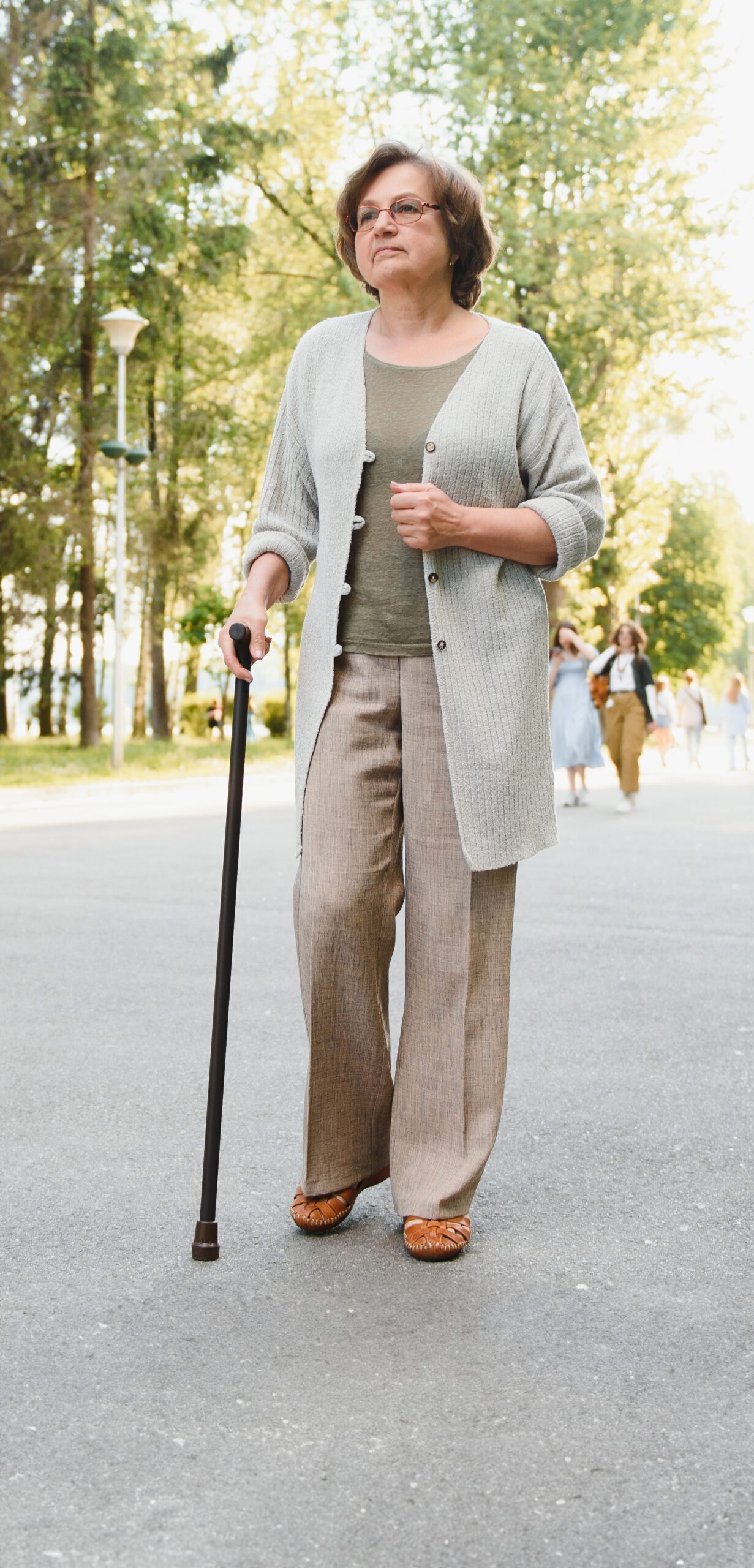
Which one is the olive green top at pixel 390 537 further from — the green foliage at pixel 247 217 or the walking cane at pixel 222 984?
the green foliage at pixel 247 217

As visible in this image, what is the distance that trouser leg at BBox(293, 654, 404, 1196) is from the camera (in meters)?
3.50

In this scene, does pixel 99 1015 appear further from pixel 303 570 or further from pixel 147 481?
pixel 147 481

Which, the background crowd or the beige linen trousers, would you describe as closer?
the beige linen trousers

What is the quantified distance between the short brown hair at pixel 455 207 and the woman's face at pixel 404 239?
17 mm

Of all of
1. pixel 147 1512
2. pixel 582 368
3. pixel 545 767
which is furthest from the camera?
pixel 582 368

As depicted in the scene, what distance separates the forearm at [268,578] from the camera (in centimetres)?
358

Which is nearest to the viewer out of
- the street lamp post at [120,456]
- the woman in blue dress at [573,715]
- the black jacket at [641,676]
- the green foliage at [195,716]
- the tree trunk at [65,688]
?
the black jacket at [641,676]

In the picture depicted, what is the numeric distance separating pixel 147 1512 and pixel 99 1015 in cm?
383

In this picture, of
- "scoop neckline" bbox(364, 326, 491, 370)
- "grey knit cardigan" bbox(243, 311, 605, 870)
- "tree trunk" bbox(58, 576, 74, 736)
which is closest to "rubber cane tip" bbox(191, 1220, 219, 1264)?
"grey knit cardigan" bbox(243, 311, 605, 870)

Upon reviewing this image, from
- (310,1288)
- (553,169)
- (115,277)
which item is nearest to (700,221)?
(553,169)

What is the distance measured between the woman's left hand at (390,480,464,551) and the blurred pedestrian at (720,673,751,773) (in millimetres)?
26407

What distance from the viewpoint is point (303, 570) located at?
370cm

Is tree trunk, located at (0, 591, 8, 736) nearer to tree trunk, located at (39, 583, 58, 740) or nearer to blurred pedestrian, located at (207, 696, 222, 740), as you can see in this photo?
tree trunk, located at (39, 583, 58, 740)

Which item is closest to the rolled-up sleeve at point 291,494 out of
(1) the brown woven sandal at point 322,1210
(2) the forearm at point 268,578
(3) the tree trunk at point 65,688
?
(2) the forearm at point 268,578
